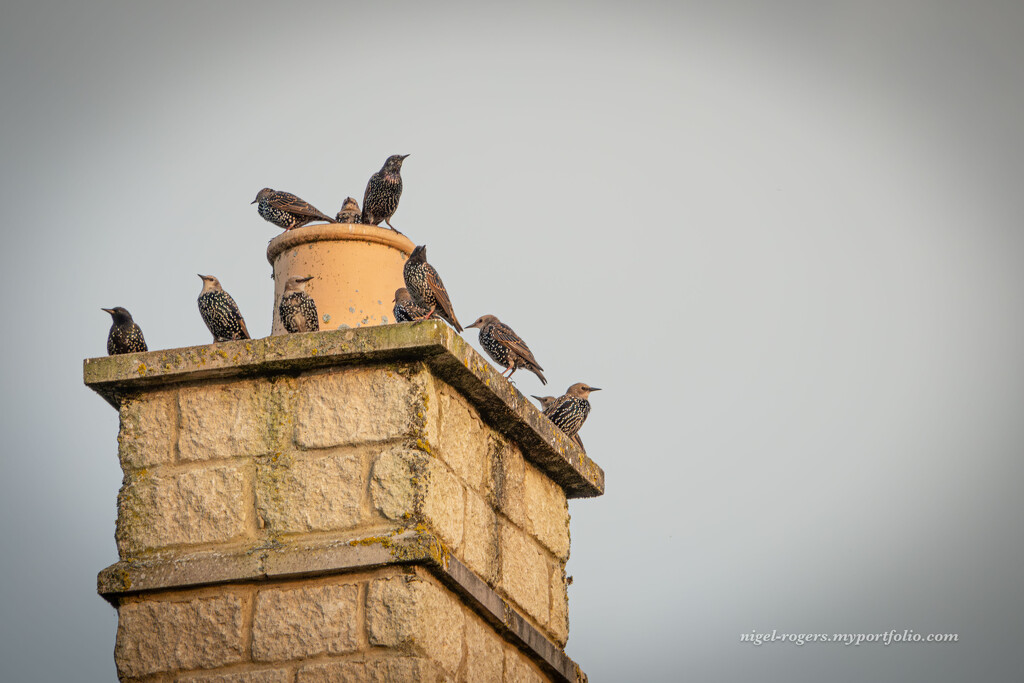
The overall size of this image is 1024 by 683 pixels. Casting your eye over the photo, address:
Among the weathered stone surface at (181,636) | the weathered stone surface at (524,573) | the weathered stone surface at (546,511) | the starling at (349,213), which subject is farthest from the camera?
the starling at (349,213)

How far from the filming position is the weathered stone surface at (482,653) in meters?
5.18

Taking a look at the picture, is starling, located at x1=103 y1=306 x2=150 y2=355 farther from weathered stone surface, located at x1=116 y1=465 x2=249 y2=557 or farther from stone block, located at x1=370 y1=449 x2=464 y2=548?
stone block, located at x1=370 y1=449 x2=464 y2=548

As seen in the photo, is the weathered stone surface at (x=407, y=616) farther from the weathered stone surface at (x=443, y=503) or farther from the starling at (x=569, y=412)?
the starling at (x=569, y=412)

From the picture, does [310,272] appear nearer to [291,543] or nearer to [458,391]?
[458,391]

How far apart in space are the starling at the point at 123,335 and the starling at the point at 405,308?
119cm

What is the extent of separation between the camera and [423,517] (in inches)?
193

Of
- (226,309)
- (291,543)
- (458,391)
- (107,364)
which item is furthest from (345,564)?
(226,309)

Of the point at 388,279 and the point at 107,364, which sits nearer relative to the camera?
the point at 107,364

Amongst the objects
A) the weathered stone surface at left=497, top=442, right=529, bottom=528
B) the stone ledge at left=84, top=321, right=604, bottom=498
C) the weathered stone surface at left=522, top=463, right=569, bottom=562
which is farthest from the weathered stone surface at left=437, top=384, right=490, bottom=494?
the weathered stone surface at left=522, top=463, right=569, bottom=562

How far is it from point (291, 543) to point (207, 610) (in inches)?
15.2

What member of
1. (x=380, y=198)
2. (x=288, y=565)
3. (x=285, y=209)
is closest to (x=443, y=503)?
(x=288, y=565)

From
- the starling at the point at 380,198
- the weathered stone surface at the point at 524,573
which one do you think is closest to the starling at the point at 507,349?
the starling at the point at 380,198

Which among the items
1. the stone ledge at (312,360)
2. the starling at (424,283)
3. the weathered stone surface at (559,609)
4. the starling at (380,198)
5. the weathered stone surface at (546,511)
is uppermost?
the starling at (380,198)

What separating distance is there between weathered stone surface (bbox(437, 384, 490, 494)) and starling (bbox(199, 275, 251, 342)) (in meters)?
1.28
